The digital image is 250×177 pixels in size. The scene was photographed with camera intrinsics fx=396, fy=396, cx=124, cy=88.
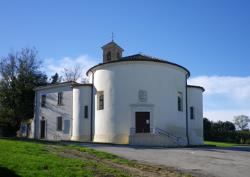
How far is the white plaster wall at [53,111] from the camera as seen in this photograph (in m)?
42.7

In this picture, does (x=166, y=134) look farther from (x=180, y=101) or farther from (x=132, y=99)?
(x=180, y=101)

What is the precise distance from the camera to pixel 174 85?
37.7 meters

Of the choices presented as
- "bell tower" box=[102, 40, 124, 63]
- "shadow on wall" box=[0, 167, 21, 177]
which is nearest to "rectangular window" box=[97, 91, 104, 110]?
"bell tower" box=[102, 40, 124, 63]

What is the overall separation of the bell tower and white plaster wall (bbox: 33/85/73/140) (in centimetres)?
542

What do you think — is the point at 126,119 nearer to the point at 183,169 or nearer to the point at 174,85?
the point at 174,85

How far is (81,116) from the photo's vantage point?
130 ft

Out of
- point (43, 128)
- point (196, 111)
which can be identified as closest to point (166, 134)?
point (196, 111)

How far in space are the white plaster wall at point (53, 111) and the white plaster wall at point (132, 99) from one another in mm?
6300

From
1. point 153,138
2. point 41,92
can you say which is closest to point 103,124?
point 153,138

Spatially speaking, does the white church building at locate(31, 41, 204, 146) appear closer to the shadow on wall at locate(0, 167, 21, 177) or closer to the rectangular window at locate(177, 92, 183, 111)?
the rectangular window at locate(177, 92, 183, 111)

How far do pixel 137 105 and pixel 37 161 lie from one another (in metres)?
21.8

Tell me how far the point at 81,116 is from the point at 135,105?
6.66 metres

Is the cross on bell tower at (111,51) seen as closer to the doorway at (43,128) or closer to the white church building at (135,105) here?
the white church building at (135,105)

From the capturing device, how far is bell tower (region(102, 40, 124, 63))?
4431 centimetres
